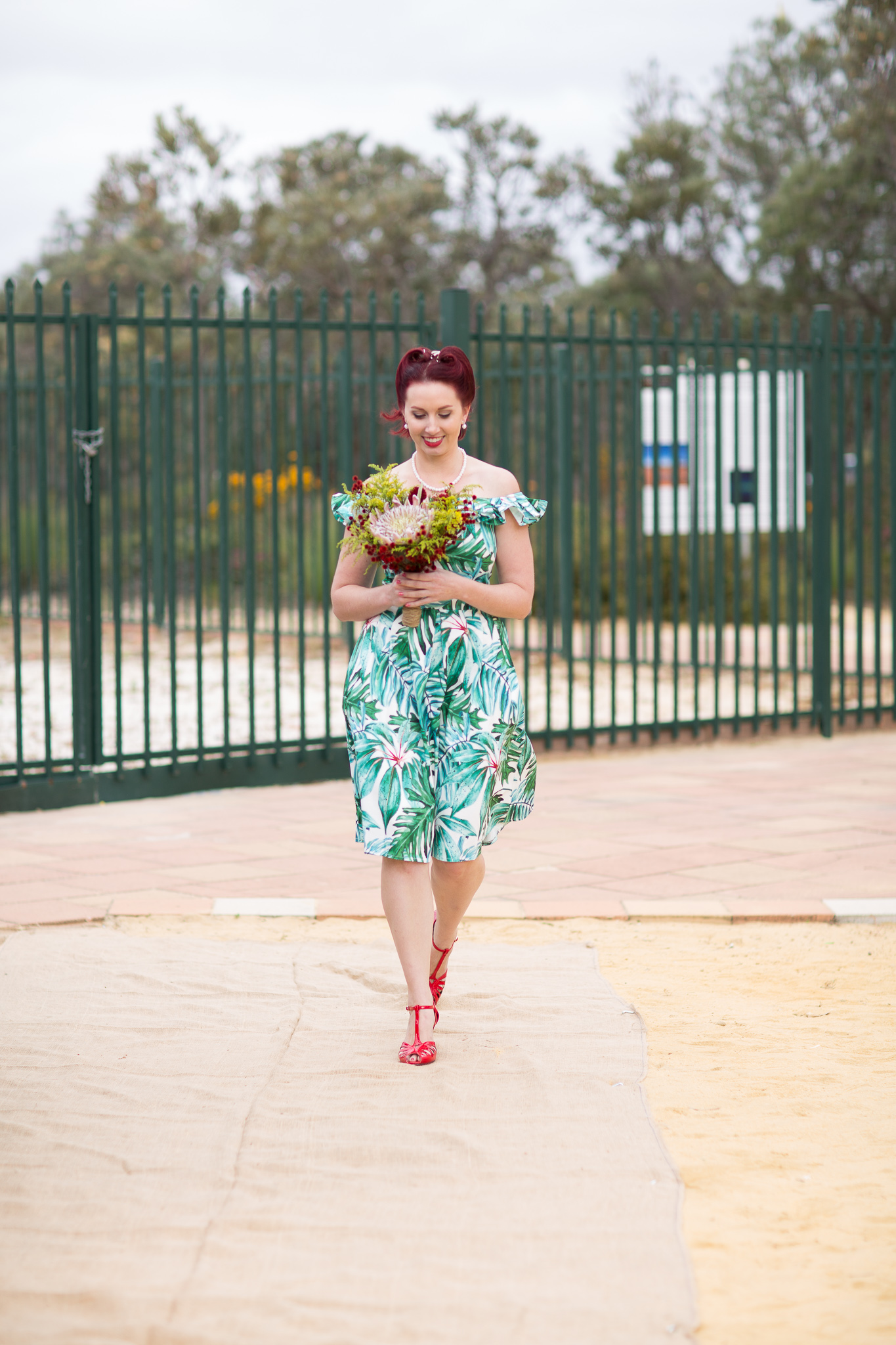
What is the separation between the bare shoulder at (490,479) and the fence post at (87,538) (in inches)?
136

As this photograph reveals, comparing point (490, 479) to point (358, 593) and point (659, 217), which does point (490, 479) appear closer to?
point (358, 593)

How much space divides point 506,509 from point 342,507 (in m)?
0.39

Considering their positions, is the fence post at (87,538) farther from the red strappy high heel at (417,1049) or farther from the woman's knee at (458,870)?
the red strappy high heel at (417,1049)

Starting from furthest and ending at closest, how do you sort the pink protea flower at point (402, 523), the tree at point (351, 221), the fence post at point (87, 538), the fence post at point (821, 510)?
the tree at point (351, 221) < the fence post at point (821, 510) < the fence post at point (87, 538) < the pink protea flower at point (402, 523)

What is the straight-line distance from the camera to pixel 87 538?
683cm

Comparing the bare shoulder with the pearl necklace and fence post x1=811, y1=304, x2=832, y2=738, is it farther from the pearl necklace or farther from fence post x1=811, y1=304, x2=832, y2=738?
fence post x1=811, y1=304, x2=832, y2=738

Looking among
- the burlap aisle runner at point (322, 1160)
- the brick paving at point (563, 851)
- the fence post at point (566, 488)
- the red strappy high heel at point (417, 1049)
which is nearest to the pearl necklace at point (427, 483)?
the red strappy high heel at point (417, 1049)

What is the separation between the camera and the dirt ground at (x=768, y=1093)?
2389mm

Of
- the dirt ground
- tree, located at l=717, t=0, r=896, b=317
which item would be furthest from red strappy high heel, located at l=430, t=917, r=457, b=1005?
tree, located at l=717, t=0, r=896, b=317

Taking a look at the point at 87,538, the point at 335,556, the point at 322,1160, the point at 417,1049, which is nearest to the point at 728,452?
the point at 335,556

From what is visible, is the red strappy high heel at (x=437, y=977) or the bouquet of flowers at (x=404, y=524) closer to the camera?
the bouquet of flowers at (x=404, y=524)

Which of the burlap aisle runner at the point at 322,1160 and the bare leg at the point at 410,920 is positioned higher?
the bare leg at the point at 410,920

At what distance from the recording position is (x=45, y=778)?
6.82m

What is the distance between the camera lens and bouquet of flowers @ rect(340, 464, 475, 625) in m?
3.41
